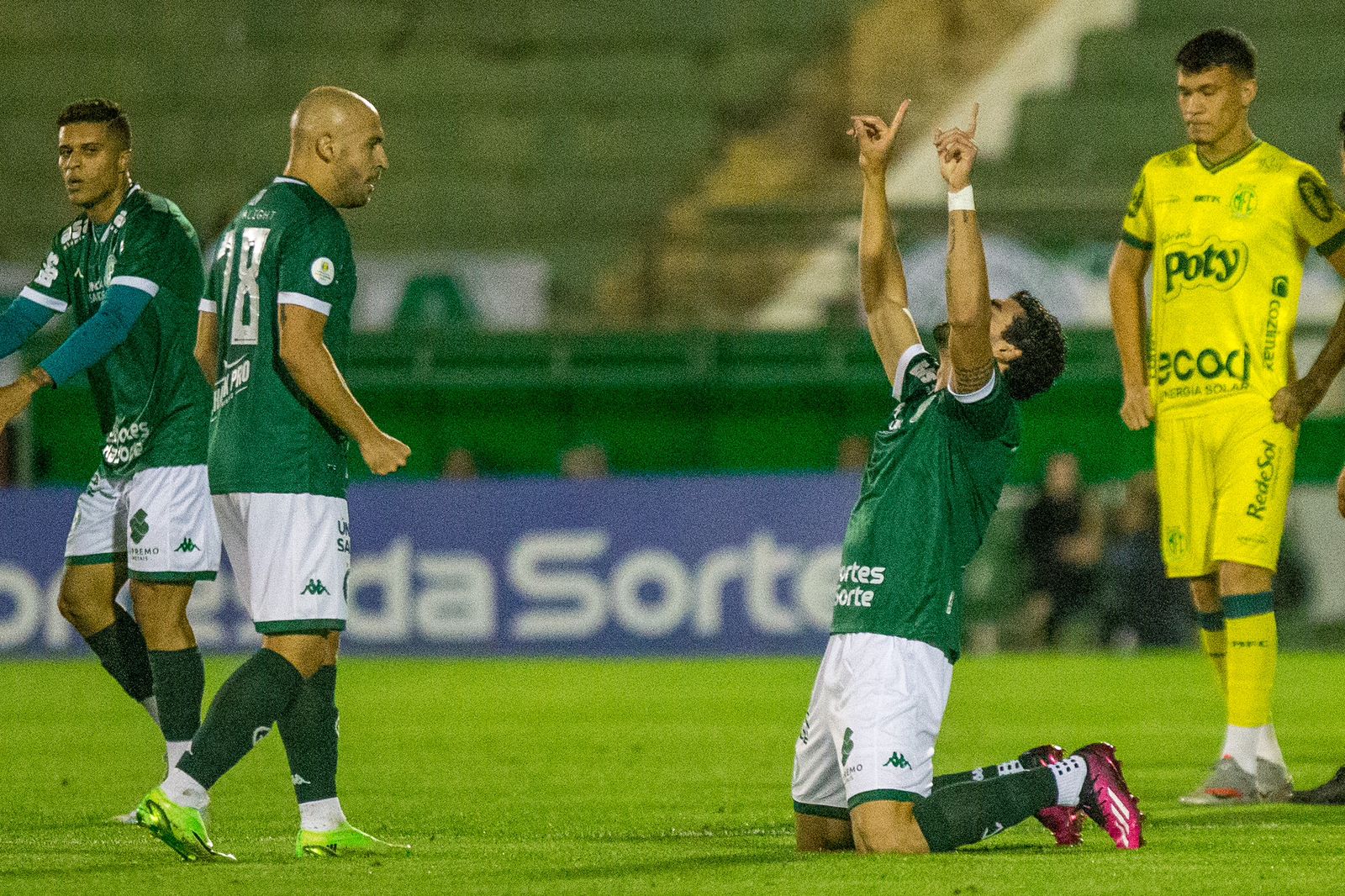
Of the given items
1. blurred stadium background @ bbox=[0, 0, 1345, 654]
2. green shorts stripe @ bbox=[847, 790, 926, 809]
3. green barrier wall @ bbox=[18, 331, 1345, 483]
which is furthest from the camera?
green barrier wall @ bbox=[18, 331, 1345, 483]

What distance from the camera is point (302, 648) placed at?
531 cm

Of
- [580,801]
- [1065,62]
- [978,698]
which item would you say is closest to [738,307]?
[1065,62]

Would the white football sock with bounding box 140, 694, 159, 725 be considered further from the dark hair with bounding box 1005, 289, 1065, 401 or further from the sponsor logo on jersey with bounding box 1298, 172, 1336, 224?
the sponsor logo on jersey with bounding box 1298, 172, 1336, 224

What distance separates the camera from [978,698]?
437 inches

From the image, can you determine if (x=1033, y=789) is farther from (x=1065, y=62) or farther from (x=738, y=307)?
(x=1065, y=62)

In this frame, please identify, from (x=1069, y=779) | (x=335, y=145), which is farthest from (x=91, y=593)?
(x=1069, y=779)

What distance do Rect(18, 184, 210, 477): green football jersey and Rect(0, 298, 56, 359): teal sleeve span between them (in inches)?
1.5

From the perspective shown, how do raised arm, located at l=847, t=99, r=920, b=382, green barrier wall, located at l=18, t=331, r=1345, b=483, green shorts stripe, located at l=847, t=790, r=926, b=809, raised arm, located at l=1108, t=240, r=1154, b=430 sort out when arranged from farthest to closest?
green barrier wall, located at l=18, t=331, r=1345, b=483
raised arm, located at l=1108, t=240, r=1154, b=430
raised arm, located at l=847, t=99, r=920, b=382
green shorts stripe, located at l=847, t=790, r=926, b=809

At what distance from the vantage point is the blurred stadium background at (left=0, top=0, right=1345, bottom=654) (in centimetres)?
1438

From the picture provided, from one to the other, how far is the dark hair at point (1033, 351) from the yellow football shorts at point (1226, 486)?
5.91ft

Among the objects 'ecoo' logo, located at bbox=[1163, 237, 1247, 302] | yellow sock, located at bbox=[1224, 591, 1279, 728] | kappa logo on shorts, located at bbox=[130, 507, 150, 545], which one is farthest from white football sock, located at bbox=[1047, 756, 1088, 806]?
kappa logo on shorts, located at bbox=[130, 507, 150, 545]

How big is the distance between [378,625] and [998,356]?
9.65 meters

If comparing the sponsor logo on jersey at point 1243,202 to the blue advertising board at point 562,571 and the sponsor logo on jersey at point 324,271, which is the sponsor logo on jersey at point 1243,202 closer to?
the sponsor logo on jersey at point 324,271

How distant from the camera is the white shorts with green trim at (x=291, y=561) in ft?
17.2
